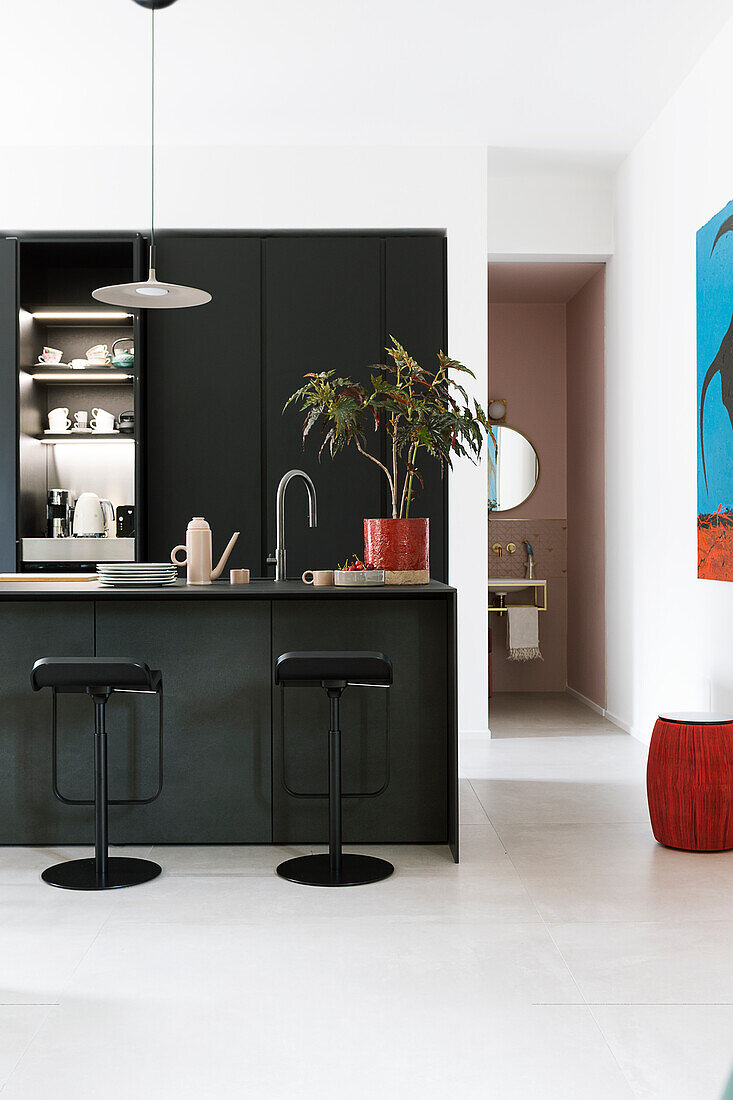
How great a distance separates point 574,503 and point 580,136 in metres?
2.65

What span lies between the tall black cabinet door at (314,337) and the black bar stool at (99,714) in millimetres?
2480

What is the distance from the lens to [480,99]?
5336 millimetres

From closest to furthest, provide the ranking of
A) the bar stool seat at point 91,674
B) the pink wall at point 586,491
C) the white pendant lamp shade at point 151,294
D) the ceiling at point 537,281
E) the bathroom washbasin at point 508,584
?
the bar stool seat at point 91,674 → the white pendant lamp shade at point 151,294 → the ceiling at point 537,281 → the pink wall at point 586,491 → the bathroom washbasin at point 508,584

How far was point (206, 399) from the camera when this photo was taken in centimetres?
589

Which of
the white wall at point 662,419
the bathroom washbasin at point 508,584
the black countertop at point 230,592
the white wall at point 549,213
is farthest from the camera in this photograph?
the bathroom washbasin at point 508,584

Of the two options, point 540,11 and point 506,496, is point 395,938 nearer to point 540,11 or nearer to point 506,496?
point 540,11

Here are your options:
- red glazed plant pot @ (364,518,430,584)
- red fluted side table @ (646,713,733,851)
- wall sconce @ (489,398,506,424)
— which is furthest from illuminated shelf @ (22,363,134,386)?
red fluted side table @ (646,713,733,851)

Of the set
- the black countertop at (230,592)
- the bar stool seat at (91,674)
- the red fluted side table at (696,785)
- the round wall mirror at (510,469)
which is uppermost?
the round wall mirror at (510,469)

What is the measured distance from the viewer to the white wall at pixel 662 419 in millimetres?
4750

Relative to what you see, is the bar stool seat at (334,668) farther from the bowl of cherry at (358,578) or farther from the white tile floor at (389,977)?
the white tile floor at (389,977)

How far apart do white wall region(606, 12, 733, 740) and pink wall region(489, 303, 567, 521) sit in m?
1.18

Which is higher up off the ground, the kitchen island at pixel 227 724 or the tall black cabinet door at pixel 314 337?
the tall black cabinet door at pixel 314 337

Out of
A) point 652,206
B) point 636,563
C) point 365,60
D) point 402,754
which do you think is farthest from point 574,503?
point 402,754

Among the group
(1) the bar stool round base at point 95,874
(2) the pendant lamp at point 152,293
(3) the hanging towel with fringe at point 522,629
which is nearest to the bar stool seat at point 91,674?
(1) the bar stool round base at point 95,874
